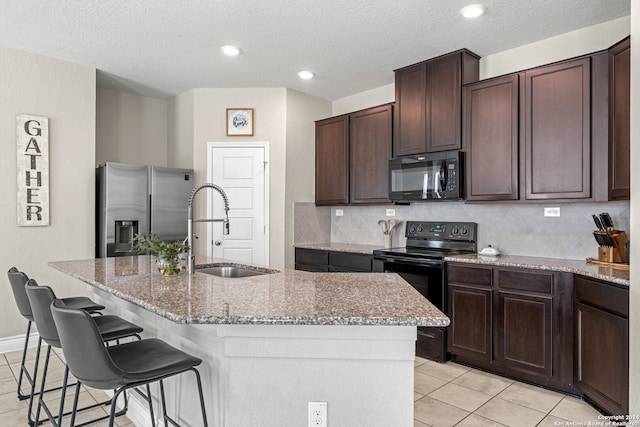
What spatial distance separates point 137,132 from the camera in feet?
16.7

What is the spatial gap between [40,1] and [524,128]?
3.67m

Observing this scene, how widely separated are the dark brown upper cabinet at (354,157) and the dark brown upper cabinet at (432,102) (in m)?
0.21

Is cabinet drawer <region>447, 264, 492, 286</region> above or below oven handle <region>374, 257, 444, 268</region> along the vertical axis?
below

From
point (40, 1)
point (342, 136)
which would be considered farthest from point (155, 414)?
point (342, 136)

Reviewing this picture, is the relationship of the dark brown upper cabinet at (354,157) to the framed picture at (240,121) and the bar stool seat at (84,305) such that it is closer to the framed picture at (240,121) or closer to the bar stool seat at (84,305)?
the framed picture at (240,121)

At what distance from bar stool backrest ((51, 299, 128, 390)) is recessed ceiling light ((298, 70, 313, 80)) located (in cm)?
339

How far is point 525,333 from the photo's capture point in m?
2.93

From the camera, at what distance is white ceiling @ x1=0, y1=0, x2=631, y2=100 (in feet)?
9.49

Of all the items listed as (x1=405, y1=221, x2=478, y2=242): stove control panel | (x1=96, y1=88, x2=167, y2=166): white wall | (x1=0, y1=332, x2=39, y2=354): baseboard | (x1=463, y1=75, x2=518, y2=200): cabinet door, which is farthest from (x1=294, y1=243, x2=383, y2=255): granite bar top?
(x1=0, y1=332, x2=39, y2=354): baseboard

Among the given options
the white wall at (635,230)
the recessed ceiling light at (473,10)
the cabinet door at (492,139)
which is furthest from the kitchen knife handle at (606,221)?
the recessed ceiling light at (473,10)

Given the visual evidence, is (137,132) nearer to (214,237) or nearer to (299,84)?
(214,237)

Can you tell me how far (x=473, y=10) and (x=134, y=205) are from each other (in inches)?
140

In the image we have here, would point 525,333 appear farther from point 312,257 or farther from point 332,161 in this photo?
point 332,161

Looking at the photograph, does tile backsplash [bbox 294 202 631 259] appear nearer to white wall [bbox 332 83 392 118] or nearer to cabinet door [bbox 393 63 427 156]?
cabinet door [bbox 393 63 427 156]
